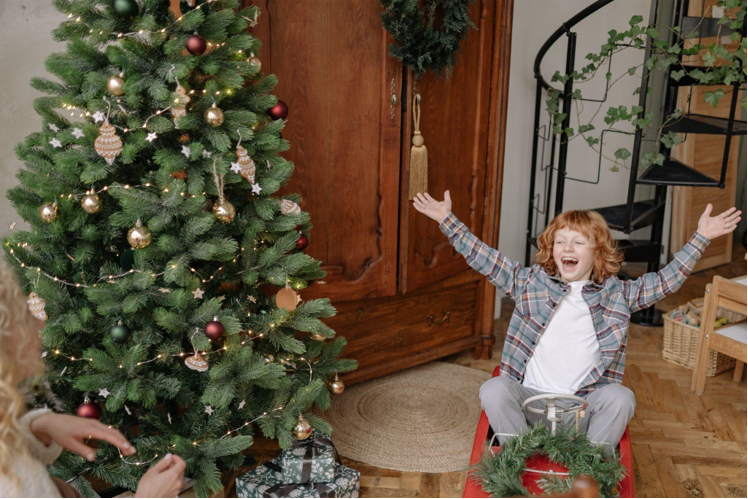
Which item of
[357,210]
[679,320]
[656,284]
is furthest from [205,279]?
[679,320]

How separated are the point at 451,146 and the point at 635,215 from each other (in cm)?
141

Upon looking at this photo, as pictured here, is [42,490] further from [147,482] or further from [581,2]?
[581,2]

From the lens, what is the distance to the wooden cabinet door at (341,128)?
2367mm

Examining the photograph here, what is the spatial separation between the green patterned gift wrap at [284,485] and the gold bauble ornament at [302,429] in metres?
0.20

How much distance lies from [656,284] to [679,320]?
4.13 feet

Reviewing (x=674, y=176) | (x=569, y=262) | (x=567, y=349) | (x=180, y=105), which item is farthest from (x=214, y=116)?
(x=674, y=176)

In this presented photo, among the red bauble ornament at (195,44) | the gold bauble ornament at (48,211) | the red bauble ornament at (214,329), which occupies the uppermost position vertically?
the red bauble ornament at (195,44)

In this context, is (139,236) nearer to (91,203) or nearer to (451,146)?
(91,203)

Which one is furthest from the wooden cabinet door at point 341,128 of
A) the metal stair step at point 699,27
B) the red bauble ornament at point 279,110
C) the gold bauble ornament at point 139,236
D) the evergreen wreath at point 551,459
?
the metal stair step at point 699,27

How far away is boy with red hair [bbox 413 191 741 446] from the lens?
7.33 ft

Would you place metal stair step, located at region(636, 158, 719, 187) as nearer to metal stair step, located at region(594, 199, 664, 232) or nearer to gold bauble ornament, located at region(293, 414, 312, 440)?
metal stair step, located at region(594, 199, 664, 232)

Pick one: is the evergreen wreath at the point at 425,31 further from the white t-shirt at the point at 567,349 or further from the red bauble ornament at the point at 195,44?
the white t-shirt at the point at 567,349

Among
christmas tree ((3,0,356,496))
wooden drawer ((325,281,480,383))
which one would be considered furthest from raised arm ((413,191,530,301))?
wooden drawer ((325,281,480,383))

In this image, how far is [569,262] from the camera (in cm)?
227
